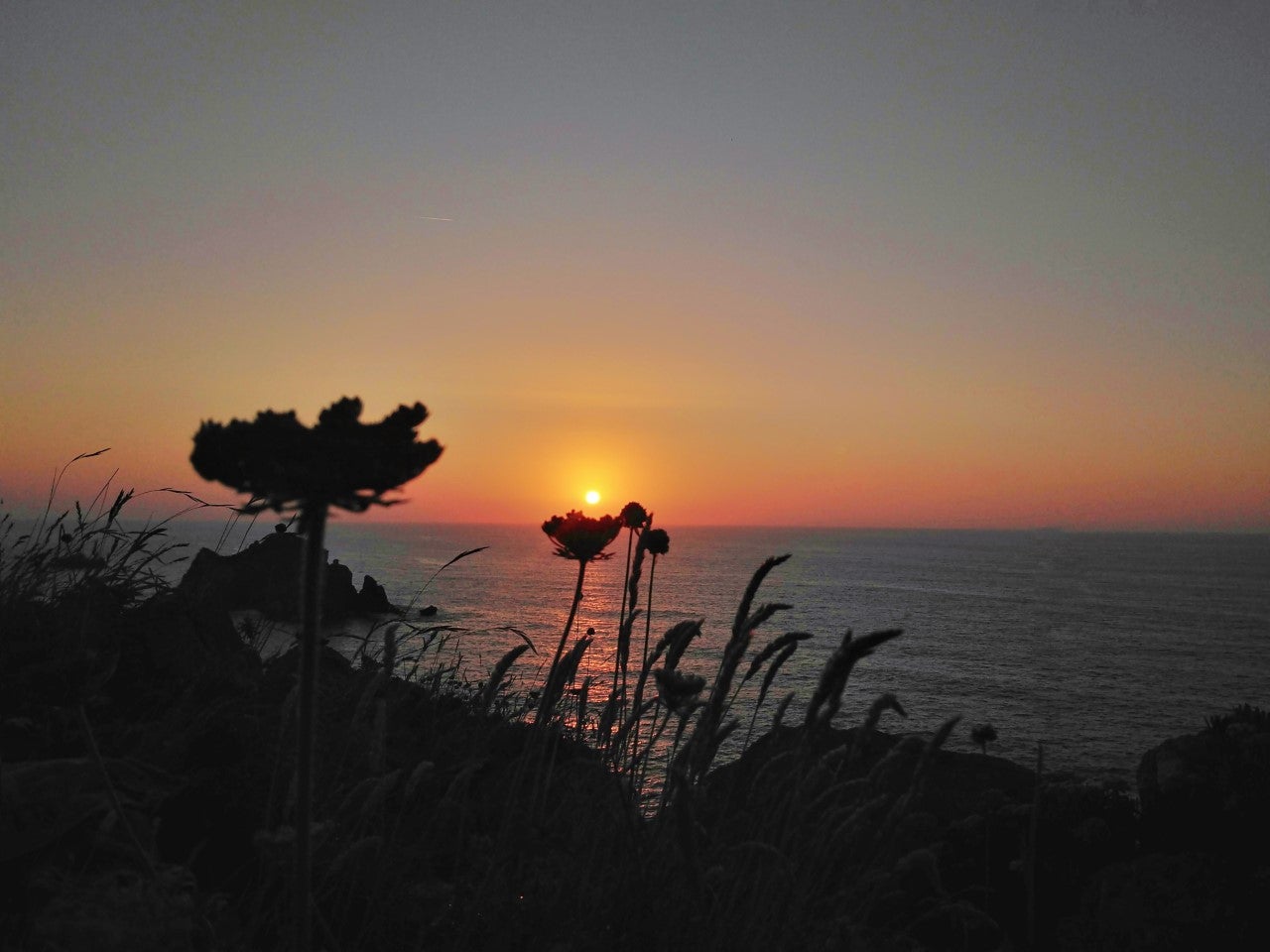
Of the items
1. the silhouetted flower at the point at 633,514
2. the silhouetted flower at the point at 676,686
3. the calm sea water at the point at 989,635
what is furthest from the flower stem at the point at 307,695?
the silhouetted flower at the point at 633,514

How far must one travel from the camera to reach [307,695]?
122cm

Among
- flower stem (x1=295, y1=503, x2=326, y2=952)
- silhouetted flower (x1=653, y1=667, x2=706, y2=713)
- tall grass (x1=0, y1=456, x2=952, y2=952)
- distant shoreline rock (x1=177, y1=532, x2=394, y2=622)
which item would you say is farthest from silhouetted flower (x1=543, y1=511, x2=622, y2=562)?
flower stem (x1=295, y1=503, x2=326, y2=952)

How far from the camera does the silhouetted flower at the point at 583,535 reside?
3.62 m

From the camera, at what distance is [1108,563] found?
557 feet

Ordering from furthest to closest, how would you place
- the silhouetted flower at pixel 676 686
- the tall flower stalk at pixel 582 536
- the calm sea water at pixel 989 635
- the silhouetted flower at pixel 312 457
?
the calm sea water at pixel 989 635 < the tall flower stalk at pixel 582 536 < the silhouetted flower at pixel 676 686 < the silhouetted flower at pixel 312 457

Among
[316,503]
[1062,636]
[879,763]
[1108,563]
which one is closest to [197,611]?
[879,763]

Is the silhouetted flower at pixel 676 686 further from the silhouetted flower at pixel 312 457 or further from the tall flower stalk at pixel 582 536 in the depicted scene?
the silhouetted flower at pixel 312 457

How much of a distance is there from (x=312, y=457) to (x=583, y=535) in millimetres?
2496

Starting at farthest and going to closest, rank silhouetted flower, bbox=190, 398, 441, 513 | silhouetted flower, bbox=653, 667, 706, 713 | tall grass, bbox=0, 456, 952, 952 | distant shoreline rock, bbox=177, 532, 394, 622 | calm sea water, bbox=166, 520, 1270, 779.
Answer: calm sea water, bbox=166, 520, 1270, 779 < distant shoreline rock, bbox=177, 532, 394, 622 < tall grass, bbox=0, 456, 952, 952 < silhouetted flower, bbox=653, 667, 706, 713 < silhouetted flower, bbox=190, 398, 441, 513

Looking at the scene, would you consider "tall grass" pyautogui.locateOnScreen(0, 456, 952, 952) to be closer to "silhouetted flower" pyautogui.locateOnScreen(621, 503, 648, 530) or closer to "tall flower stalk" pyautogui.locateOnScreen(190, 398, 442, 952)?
"tall flower stalk" pyautogui.locateOnScreen(190, 398, 442, 952)

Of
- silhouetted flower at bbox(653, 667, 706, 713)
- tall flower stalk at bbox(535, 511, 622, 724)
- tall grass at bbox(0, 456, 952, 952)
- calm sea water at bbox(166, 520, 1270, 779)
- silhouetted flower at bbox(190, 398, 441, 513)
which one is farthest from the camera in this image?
calm sea water at bbox(166, 520, 1270, 779)

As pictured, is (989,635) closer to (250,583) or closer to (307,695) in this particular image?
(250,583)

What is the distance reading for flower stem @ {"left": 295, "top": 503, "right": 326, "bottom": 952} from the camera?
1.21m

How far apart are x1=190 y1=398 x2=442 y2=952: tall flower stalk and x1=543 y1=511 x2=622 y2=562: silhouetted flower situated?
2322 millimetres
